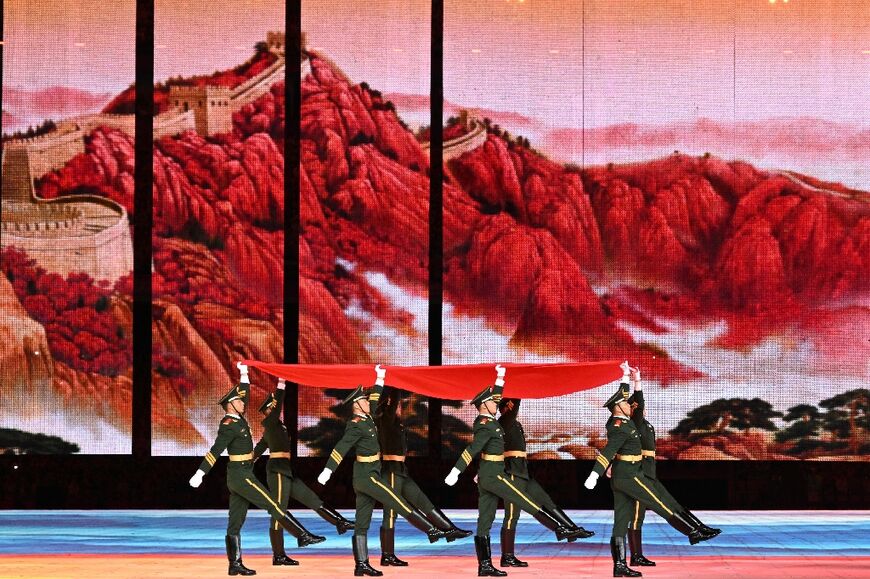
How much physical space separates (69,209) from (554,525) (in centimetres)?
896

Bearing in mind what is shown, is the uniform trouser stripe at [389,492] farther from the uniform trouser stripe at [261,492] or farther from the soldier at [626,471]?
the soldier at [626,471]

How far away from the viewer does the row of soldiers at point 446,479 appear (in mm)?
12758

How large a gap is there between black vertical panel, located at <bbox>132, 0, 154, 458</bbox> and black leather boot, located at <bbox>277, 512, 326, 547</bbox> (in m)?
5.72

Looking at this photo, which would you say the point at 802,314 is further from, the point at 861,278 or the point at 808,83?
the point at 808,83

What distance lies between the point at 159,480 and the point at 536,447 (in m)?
4.93

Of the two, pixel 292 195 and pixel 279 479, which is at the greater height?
pixel 292 195

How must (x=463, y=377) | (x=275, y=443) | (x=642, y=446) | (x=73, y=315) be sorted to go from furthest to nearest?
1. (x=73, y=315)
2. (x=463, y=377)
3. (x=275, y=443)
4. (x=642, y=446)

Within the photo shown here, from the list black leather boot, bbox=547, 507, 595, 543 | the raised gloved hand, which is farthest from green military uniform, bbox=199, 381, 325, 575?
black leather boot, bbox=547, 507, 595, 543

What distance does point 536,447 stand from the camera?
19047 mm

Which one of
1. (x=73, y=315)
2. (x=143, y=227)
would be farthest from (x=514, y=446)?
(x=73, y=315)

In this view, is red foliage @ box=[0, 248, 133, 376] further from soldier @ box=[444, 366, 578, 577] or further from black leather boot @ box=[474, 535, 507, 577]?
black leather boot @ box=[474, 535, 507, 577]

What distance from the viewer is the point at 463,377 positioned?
46.2 ft

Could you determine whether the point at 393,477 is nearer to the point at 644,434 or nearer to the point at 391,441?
the point at 391,441

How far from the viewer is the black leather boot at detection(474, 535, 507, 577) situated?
1259 centimetres
